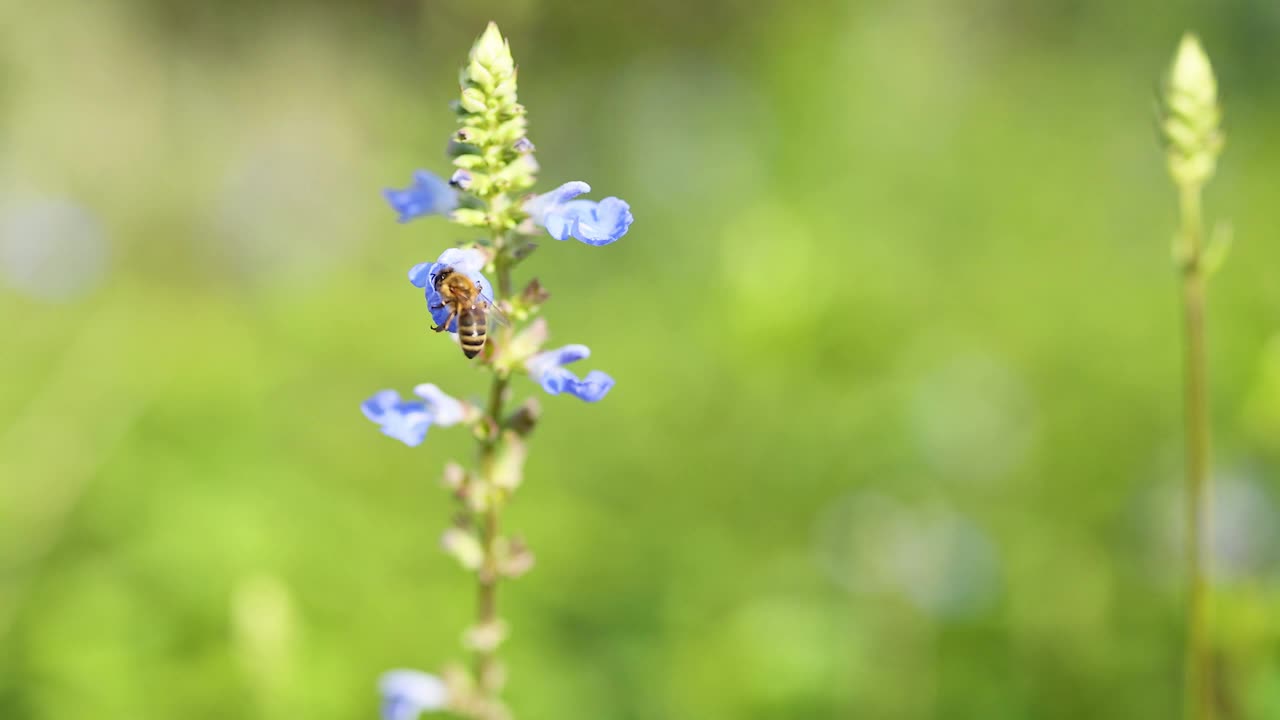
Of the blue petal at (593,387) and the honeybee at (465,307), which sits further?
the honeybee at (465,307)

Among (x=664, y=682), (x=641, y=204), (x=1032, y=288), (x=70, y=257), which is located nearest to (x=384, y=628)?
(x=664, y=682)

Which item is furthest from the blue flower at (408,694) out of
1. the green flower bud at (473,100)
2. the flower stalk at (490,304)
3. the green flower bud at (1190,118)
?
the green flower bud at (1190,118)

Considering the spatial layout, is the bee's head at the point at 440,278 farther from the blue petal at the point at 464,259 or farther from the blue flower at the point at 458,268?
A: the blue petal at the point at 464,259

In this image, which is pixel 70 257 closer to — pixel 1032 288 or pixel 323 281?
pixel 323 281

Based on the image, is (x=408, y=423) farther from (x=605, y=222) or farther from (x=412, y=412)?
(x=605, y=222)

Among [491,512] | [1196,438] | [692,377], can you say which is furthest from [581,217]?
[692,377]

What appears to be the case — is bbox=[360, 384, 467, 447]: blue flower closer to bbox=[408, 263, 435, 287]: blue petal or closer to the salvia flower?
bbox=[408, 263, 435, 287]: blue petal
